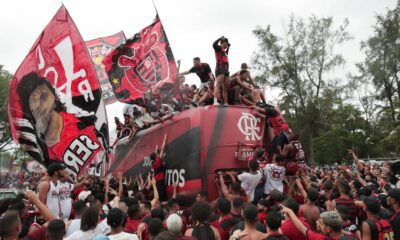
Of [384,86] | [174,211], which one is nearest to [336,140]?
[384,86]

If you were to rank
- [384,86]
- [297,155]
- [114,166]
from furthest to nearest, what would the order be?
[384,86] → [114,166] → [297,155]

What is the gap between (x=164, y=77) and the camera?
12430 millimetres

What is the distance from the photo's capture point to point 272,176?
22.2 feet

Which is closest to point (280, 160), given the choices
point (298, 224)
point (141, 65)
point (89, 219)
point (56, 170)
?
point (298, 224)


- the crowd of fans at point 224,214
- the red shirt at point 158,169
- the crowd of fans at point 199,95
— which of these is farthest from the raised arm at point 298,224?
the crowd of fans at point 199,95

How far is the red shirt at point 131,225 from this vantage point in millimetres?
4746

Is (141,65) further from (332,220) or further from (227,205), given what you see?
(332,220)

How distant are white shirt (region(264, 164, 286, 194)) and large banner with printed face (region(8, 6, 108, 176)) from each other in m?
2.93

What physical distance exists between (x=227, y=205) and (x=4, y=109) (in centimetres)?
3348

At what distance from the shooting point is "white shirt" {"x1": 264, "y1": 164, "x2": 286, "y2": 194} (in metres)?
6.75

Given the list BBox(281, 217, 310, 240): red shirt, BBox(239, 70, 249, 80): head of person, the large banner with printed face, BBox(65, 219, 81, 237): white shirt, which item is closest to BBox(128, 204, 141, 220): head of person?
BBox(65, 219, 81, 237): white shirt

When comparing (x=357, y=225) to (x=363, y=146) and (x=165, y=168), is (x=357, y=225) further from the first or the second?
(x=363, y=146)

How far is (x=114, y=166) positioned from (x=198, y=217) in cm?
736

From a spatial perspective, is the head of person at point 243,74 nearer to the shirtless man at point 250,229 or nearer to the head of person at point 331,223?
the shirtless man at point 250,229
